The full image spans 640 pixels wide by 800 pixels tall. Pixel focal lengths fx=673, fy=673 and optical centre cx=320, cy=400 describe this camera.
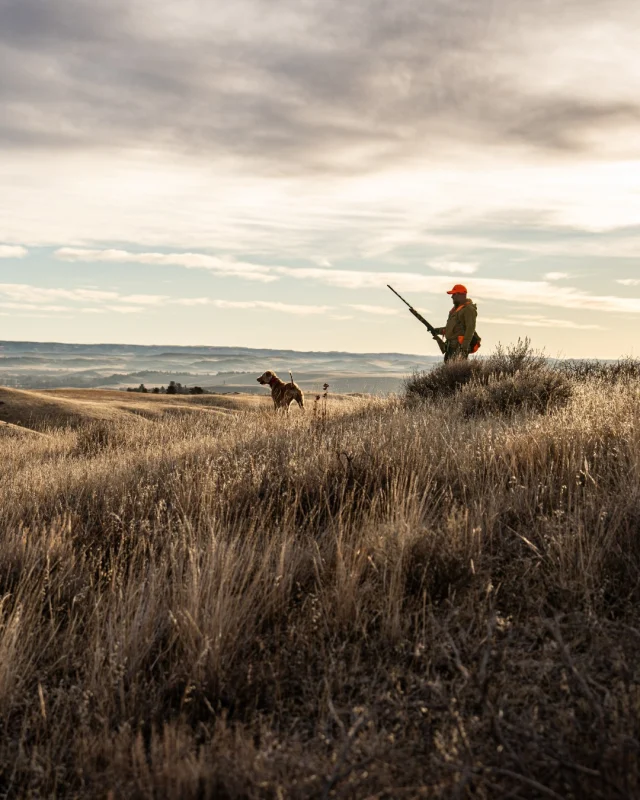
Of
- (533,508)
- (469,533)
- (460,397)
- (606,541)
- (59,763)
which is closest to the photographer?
(59,763)

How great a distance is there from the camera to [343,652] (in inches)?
112

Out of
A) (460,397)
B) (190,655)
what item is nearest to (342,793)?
(190,655)

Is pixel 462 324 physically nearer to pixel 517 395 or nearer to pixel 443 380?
pixel 443 380

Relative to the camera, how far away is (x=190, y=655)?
111 inches

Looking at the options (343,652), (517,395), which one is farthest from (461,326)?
(343,652)

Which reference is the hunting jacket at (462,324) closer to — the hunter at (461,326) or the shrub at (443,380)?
the hunter at (461,326)

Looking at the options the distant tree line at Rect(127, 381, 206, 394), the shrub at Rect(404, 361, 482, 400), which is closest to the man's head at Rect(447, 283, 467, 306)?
the shrub at Rect(404, 361, 482, 400)

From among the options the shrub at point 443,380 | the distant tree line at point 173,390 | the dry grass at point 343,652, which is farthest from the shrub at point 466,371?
the distant tree line at point 173,390

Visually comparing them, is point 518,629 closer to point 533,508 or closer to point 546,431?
point 533,508

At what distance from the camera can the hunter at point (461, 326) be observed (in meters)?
14.3

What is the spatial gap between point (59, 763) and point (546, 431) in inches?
181

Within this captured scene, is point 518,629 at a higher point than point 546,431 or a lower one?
lower

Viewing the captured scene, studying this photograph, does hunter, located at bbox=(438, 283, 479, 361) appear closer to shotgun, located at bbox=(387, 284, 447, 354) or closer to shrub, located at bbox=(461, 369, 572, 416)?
shotgun, located at bbox=(387, 284, 447, 354)

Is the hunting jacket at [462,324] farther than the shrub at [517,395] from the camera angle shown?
Yes
